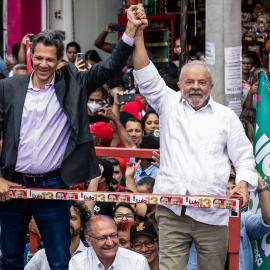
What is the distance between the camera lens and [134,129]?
8852mm

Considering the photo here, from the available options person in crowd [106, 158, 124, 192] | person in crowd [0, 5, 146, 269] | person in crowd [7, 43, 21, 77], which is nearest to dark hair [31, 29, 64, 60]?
person in crowd [0, 5, 146, 269]

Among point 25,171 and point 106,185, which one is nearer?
point 25,171

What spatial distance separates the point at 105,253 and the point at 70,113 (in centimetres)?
119

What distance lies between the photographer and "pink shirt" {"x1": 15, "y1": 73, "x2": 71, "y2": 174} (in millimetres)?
5055

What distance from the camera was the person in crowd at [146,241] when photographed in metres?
6.60

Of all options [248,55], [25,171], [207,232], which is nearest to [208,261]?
[207,232]

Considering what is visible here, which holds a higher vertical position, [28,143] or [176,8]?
[176,8]

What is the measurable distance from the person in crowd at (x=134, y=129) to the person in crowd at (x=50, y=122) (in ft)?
12.0

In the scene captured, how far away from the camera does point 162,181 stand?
5148 millimetres

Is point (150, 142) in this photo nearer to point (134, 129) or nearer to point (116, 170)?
point (116, 170)

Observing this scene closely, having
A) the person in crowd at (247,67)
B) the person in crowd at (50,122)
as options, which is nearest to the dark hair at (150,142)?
the person in crowd at (50,122)

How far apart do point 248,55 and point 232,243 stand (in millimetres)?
6671

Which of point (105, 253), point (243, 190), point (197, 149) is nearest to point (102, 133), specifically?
point (105, 253)

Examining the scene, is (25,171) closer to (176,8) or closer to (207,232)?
(207,232)
